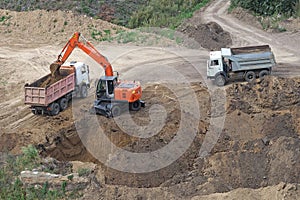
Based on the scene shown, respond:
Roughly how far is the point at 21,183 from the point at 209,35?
2186 centimetres

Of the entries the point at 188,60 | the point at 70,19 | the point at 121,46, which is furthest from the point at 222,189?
the point at 70,19

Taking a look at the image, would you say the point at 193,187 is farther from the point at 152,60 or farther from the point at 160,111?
the point at 152,60

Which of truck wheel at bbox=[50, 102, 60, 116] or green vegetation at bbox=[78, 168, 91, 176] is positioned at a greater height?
truck wheel at bbox=[50, 102, 60, 116]

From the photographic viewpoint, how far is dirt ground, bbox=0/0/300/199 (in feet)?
54.0

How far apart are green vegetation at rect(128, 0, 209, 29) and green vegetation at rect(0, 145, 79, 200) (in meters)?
22.6

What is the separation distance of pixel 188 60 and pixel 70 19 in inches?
427

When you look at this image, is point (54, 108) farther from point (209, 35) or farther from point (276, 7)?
point (276, 7)

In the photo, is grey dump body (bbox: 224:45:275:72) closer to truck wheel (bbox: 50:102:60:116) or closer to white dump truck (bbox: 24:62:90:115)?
white dump truck (bbox: 24:62:90:115)

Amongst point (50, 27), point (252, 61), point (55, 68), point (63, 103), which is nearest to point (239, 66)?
point (252, 61)

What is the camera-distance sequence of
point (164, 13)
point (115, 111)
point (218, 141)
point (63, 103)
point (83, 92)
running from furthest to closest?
point (164, 13) → point (83, 92) → point (63, 103) → point (115, 111) → point (218, 141)

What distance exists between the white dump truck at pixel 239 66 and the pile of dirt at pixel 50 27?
1195cm

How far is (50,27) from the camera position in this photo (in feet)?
121

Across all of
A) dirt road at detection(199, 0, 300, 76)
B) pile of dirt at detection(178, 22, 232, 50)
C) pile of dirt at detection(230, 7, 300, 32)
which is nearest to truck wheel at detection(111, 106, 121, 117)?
dirt road at detection(199, 0, 300, 76)

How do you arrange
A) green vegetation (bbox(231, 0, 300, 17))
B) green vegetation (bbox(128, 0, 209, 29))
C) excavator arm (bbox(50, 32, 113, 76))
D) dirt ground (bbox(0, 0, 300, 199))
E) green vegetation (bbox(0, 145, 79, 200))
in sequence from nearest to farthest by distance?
green vegetation (bbox(0, 145, 79, 200)), dirt ground (bbox(0, 0, 300, 199)), excavator arm (bbox(50, 32, 113, 76)), green vegetation (bbox(128, 0, 209, 29)), green vegetation (bbox(231, 0, 300, 17))
